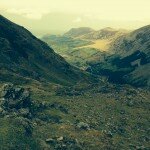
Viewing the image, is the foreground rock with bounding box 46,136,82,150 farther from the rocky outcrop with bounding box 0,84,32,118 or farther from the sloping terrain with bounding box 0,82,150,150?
the rocky outcrop with bounding box 0,84,32,118

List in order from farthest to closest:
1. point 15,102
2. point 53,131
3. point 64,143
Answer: point 15,102, point 53,131, point 64,143

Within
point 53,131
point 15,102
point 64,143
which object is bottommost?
point 64,143

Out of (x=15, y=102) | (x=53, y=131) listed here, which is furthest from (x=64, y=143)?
(x=15, y=102)

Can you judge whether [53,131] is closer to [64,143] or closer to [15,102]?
[64,143]

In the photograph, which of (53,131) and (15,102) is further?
(15,102)

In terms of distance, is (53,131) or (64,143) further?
(53,131)

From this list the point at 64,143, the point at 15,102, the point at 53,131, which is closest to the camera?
the point at 64,143

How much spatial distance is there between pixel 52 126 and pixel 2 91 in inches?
1205

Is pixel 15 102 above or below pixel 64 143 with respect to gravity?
above

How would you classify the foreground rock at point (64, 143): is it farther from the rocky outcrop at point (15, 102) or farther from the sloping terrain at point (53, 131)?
the rocky outcrop at point (15, 102)

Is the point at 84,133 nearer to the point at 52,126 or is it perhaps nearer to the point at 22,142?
the point at 52,126

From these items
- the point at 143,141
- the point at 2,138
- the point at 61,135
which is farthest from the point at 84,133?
the point at 2,138

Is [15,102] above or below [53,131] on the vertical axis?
above

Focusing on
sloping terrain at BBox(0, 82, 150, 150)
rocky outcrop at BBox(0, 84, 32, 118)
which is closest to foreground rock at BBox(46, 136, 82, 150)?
sloping terrain at BBox(0, 82, 150, 150)
